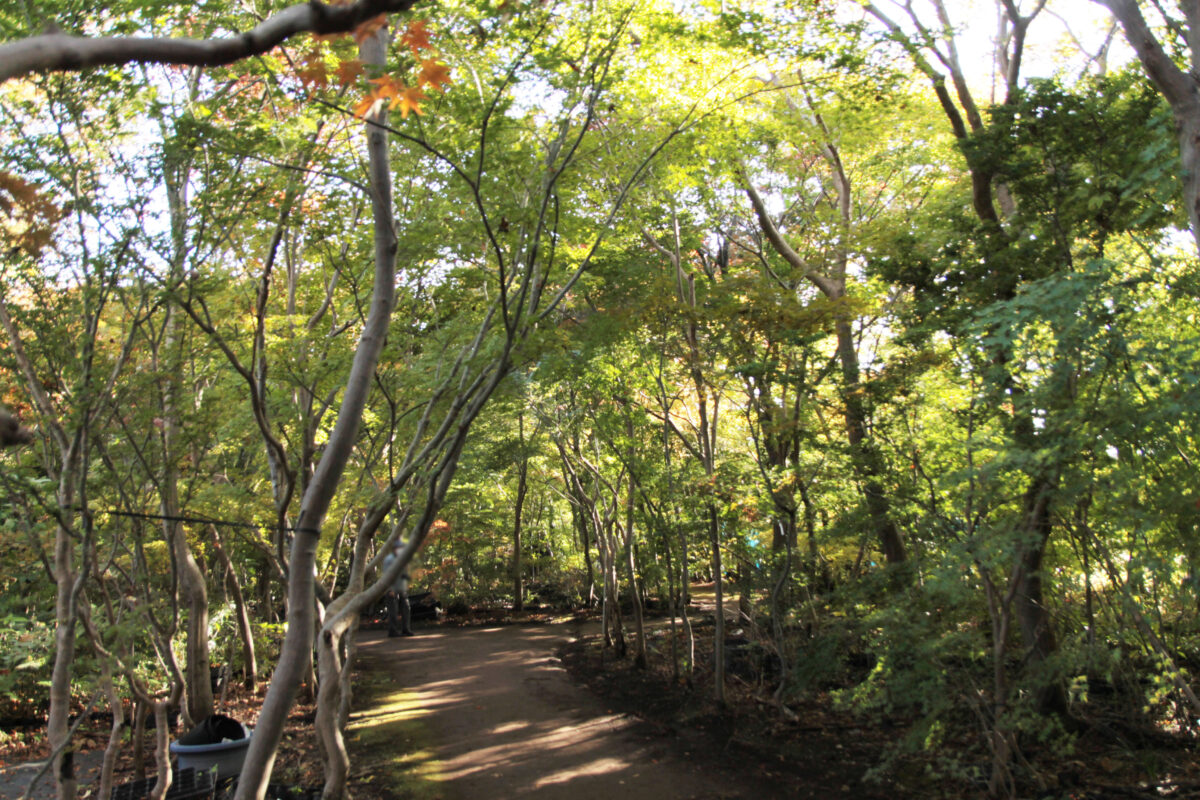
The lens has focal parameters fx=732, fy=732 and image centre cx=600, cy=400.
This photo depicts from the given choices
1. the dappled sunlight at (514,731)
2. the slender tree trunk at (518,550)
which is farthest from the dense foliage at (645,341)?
the slender tree trunk at (518,550)

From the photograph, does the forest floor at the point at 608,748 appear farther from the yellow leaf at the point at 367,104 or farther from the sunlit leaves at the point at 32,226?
the yellow leaf at the point at 367,104

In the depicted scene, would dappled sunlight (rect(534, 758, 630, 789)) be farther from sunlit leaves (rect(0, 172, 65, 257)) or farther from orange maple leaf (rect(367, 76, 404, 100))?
orange maple leaf (rect(367, 76, 404, 100))

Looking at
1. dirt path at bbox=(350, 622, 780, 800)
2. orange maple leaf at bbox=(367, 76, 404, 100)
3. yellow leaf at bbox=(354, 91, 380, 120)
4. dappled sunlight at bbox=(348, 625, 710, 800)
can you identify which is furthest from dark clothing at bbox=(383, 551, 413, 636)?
orange maple leaf at bbox=(367, 76, 404, 100)

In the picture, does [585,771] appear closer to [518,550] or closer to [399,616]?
[399,616]

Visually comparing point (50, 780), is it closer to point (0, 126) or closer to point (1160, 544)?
point (0, 126)

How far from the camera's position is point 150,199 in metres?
4.46

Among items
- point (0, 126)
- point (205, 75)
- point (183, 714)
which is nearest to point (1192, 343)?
point (205, 75)

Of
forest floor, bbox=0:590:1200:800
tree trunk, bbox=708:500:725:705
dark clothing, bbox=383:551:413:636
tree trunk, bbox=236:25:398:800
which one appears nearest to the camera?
tree trunk, bbox=236:25:398:800

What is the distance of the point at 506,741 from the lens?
8.05m

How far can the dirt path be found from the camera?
661cm

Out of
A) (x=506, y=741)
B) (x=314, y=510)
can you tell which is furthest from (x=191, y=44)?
(x=506, y=741)

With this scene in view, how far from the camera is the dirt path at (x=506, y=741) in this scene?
21.7 feet

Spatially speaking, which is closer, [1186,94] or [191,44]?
[191,44]

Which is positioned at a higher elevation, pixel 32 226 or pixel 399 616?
pixel 32 226
